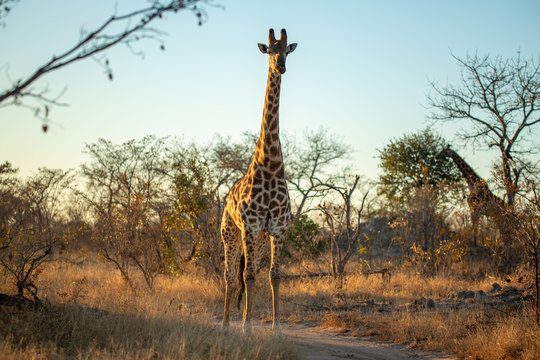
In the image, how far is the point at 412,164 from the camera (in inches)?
843

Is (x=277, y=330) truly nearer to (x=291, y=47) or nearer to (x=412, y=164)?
(x=291, y=47)

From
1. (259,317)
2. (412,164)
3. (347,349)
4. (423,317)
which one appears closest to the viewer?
(347,349)

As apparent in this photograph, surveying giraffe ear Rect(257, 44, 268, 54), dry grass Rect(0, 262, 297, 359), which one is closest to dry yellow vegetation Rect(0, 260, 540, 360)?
dry grass Rect(0, 262, 297, 359)

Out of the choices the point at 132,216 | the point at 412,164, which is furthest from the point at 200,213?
the point at 412,164

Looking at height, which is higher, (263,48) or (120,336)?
(263,48)

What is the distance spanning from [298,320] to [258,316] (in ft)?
2.88

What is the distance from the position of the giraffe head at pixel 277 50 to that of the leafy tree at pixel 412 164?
568 inches

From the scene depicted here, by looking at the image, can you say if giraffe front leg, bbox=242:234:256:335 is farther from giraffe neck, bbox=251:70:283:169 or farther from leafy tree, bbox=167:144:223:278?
leafy tree, bbox=167:144:223:278

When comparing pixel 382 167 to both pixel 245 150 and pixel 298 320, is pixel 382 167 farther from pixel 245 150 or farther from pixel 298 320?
pixel 298 320

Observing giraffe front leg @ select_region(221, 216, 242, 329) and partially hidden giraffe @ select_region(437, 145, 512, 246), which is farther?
partially hidden giraffe @ select_region(437, 145, 512, 246)

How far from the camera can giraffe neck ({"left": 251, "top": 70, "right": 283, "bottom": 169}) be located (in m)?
7.23

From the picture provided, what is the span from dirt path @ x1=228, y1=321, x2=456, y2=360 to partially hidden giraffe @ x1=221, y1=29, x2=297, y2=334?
2.17ft

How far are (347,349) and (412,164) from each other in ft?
53.8

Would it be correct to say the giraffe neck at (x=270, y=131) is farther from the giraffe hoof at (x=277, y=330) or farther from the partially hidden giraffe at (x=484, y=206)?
the partially hidden giraffe at (x=484, y=206)
